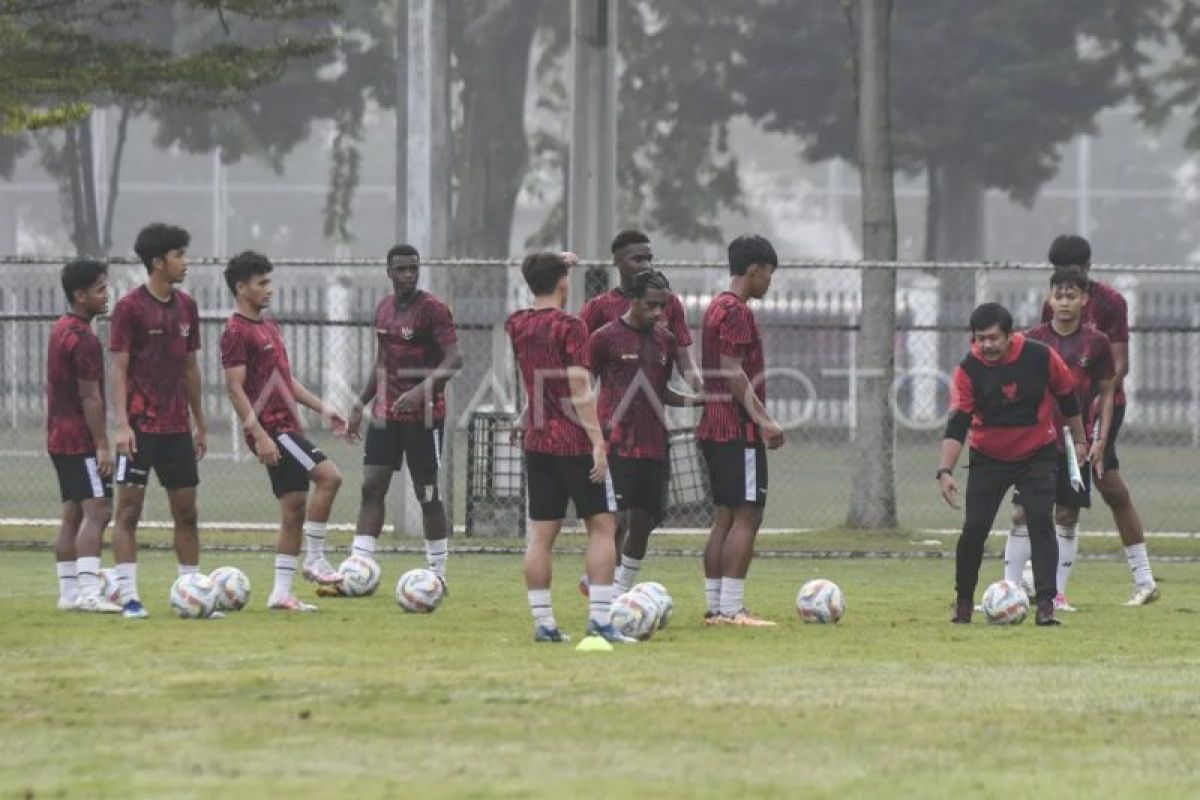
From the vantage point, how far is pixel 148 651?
1273 cm

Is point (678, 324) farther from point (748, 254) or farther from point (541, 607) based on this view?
point (541, 607)

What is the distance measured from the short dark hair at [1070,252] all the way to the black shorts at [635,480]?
3.09m

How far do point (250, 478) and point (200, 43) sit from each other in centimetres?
2232

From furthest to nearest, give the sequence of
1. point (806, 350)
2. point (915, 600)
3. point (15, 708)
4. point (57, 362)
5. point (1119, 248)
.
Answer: point (1119, 248)
point (806, 350)
point (915, 600)
point (57, 362)
point (15, 708)

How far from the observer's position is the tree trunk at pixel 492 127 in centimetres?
5044

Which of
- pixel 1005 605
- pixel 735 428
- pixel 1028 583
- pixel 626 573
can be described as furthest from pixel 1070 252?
pixel 626 573

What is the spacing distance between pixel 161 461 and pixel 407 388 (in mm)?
2140

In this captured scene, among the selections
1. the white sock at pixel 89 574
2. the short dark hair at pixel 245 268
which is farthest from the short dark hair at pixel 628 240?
the white sock at pixel 89 574

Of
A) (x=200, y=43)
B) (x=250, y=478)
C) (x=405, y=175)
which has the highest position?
(x=200, y=43)

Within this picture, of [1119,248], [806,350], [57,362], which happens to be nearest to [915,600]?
[57,362]

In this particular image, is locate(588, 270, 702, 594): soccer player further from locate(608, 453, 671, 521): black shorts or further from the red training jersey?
the red training jersey

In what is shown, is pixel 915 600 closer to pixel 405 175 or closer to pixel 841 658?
pixel 841 658

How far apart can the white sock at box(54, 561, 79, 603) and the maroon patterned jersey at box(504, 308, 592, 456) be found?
3.56m

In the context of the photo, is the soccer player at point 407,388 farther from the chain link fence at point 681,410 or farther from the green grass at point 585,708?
the chain link fence at point 681,410
